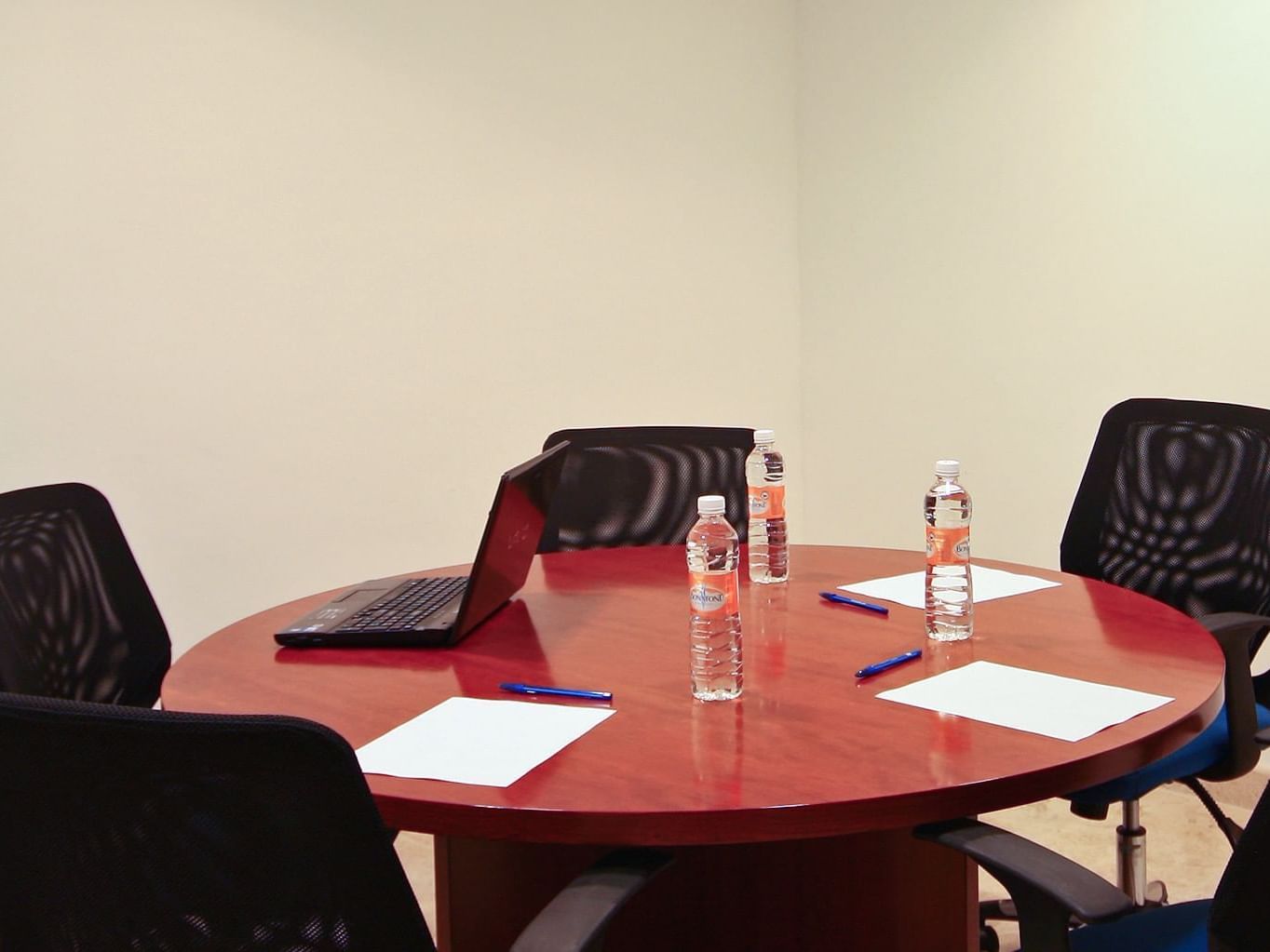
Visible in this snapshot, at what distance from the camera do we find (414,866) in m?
2.69

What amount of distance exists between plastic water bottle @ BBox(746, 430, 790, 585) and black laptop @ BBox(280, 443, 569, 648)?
36cm

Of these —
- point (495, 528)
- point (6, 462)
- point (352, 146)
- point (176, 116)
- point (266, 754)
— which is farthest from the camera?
point (352, 146)

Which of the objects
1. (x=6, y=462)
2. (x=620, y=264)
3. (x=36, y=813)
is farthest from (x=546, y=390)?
(x=36, y=813)

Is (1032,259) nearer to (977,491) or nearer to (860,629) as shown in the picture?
(977,491)

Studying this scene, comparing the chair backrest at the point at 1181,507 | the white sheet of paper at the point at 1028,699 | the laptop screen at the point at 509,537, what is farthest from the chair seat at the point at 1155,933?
the chair backrest at the point at 1181,507

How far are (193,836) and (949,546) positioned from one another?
1087mm

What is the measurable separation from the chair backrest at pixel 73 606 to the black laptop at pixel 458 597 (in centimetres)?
41

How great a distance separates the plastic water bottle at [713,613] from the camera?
1255mm

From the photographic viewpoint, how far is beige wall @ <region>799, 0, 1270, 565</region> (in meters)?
2.89

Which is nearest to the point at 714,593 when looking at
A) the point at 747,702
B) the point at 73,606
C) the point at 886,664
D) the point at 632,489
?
the point at 747,702

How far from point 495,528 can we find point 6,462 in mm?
1649

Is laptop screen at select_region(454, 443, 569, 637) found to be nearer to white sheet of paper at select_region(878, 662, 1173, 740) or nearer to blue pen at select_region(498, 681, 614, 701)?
blue pen at select_region(498, 681, 614, 701)

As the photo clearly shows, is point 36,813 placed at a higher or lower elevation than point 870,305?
lower

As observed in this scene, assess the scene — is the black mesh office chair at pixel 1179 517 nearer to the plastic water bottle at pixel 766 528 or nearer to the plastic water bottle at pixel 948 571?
the plastic water bottle at pixel 948 571
